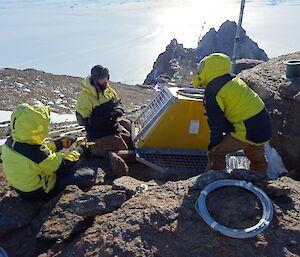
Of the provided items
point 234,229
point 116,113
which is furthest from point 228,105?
point 116,113

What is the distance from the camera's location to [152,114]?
7.11m

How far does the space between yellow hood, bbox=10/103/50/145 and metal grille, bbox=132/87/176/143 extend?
1.94 metres

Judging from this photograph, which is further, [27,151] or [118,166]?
[118,166]

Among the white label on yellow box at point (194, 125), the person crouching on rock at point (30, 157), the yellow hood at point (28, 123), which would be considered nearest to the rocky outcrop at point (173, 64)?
the white label on yellow box at point (194, 125)

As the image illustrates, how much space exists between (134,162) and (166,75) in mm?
26163

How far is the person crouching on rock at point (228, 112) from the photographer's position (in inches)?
209

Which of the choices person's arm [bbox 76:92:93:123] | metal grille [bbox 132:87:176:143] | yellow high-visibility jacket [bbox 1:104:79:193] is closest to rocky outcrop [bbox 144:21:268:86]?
metal grille [bbox 132:87:176:143]

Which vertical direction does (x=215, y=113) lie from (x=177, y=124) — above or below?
above

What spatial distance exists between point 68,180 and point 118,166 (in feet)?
2.96

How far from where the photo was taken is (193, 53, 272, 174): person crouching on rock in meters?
5.30

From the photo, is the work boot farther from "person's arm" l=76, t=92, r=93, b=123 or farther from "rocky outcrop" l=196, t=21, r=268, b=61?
"rocky outcrop" l=196, t=21, r=268, b=61

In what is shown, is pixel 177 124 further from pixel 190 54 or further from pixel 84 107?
pixel 190 54

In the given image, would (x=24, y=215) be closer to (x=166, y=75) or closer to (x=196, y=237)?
(x=196, y=237)

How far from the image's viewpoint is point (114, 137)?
23.8ft
